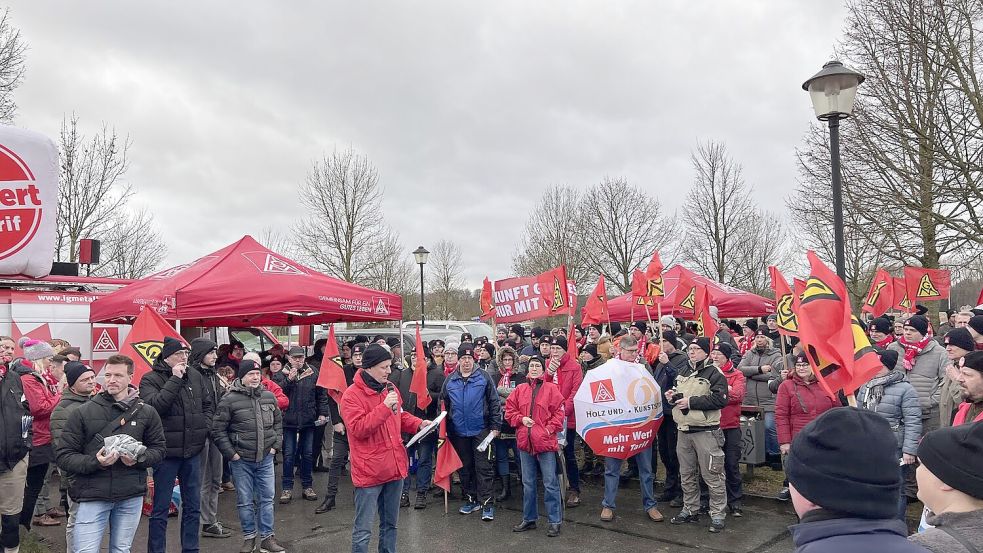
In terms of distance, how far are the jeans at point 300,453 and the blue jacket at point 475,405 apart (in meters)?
2.33

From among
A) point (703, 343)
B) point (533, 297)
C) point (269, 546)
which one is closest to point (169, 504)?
point (269, 546)

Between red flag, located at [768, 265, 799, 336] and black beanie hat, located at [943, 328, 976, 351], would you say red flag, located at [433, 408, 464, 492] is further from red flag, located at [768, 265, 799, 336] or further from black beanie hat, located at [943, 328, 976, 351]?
black beanie hat, located at [943, 328, 976, 351]

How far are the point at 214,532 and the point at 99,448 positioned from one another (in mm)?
2849

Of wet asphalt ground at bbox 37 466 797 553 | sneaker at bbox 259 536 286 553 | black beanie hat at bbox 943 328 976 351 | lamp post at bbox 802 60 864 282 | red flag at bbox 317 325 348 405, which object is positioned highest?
lamp post at bbox 802 60 864 282

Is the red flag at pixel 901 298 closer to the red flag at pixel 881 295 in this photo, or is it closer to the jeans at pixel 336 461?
the red flag at pixel 881 295

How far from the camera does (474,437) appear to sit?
8.38 metres

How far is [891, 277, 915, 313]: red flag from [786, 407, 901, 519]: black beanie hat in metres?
14.7

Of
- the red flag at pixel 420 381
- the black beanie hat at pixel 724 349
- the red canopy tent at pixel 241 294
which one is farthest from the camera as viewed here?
the red canopy tent at pixel 241 294

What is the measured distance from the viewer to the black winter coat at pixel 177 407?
6121 mm

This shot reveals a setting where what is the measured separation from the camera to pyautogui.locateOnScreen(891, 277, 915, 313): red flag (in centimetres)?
1464

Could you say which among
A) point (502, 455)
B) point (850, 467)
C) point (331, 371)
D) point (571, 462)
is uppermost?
point (850, 467)

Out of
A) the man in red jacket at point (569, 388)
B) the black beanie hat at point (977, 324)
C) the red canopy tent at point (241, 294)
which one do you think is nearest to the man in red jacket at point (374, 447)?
the man in red jacket at point (569, 388)

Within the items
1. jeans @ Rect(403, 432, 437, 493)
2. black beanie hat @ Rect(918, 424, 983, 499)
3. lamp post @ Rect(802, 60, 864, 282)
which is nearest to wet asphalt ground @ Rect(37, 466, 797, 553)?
jeans @ Rect(403, 432, 437, 493)

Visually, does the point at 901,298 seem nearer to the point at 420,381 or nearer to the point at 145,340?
the point at 420,381
